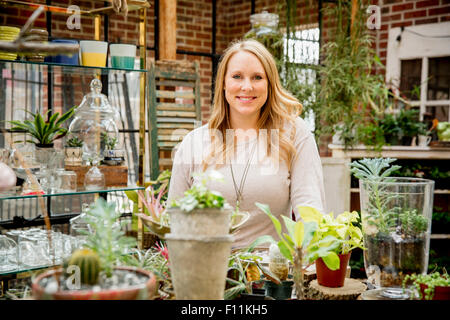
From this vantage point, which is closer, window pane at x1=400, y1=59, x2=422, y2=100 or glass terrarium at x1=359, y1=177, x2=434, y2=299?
glass terrarium at x1=359, y1=177, x2=434, y2=299

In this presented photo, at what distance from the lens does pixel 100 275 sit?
78cm

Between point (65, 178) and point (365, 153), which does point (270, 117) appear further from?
point (365, 153)

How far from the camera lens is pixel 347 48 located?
3973 millimetres

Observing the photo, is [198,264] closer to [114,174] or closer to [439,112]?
[114,174]

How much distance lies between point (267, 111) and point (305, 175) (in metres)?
0.28

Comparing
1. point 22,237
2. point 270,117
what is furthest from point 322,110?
point 22,237

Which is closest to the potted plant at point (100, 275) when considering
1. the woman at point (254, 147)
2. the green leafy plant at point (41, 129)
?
the woman at point (254, 147)

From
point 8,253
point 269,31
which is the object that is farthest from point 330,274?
point 269,31

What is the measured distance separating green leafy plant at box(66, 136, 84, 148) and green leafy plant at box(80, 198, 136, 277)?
4.35 feet

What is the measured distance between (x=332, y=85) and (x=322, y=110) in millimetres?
198

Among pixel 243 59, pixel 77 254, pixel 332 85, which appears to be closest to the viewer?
pixel 77 254

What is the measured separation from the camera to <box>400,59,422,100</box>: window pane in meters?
4.48

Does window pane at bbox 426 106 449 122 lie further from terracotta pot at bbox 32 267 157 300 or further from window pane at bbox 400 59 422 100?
terracotta pot at bbox 32 267 157 300

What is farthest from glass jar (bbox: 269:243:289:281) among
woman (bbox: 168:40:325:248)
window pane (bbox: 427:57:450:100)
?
window pane (bbox: 427:57:450:100)
